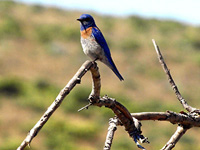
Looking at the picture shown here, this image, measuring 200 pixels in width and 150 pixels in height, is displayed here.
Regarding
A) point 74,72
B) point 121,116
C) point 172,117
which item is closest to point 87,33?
point 172,117

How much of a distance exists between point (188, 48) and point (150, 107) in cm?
1585

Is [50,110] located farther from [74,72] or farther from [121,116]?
[74,72]

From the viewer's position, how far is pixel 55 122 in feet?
70.8

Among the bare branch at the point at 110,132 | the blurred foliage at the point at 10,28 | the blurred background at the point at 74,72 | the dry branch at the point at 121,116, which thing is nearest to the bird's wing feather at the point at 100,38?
the dry branch at the point at 121,116

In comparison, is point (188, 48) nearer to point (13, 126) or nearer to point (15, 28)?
point (15, 28)

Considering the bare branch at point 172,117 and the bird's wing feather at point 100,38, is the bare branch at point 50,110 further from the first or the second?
the bird's wing feather at point 100,38

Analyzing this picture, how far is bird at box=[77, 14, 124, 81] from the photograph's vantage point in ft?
18.6

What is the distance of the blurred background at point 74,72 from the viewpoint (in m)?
21.2

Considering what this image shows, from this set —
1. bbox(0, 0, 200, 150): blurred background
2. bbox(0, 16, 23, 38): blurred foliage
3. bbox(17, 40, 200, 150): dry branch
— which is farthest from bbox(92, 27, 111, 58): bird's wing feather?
bbox(0, 16, 23, 38): blurred foliage

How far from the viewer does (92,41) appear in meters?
5.75

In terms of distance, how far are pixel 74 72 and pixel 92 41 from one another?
84.3ft

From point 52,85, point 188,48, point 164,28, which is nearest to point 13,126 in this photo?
point 52,85

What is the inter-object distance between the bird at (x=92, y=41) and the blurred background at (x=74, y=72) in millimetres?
12653

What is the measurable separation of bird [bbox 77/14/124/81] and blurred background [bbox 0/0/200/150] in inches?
498
